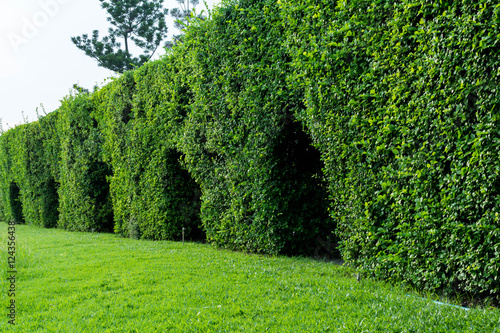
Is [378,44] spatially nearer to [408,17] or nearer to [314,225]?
[408,17]

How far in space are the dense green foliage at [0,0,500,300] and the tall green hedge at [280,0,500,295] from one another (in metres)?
0.02

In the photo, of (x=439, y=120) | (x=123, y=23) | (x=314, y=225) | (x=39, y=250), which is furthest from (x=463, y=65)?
(x=123, y=23)

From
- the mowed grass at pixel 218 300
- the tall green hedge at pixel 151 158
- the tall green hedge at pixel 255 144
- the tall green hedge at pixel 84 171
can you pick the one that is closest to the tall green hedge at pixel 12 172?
the tall green hedge at pixel 84 171

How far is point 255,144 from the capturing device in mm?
8523

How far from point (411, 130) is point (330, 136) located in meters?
1.63

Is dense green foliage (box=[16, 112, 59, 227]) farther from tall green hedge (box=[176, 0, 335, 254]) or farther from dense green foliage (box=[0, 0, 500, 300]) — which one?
tall green hedge (box=[176, 0, 335, 254])

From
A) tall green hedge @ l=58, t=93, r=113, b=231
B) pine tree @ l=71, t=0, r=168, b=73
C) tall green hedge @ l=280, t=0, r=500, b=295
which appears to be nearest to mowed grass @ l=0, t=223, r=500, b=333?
tall green hedge @ l=280, t=0, r=500, b=295

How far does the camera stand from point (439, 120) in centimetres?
495

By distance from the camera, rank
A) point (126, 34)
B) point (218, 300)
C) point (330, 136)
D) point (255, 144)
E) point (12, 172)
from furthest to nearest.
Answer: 1. point (126, 34)
2. point (12, 172)
3. point (255, 144)
4. point (330, 136)
5. point (218, 300)

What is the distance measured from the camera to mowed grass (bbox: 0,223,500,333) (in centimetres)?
425

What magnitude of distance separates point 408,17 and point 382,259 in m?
3.48

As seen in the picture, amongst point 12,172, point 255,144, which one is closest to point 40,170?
point 12,172

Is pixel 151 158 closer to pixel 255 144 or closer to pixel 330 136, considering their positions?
pixel 255 144

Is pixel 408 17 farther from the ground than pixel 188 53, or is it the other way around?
pixel 188 53
